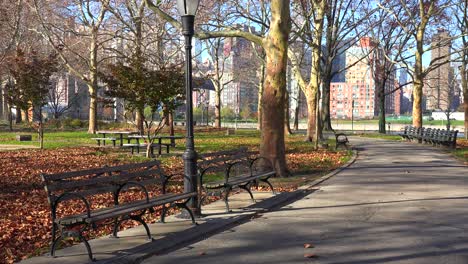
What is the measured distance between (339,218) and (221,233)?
208 centimetres

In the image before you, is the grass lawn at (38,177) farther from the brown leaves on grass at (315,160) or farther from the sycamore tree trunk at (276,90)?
the sycamore tree trunk at (276,90)

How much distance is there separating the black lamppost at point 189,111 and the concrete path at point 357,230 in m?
0.98

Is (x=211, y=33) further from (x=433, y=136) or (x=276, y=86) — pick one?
(x=433, y=136)

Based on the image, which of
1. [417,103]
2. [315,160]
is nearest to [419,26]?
[417,103]

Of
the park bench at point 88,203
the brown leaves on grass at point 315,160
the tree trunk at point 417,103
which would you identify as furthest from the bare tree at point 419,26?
the park bench at point 88,203

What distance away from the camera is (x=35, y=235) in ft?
24.1

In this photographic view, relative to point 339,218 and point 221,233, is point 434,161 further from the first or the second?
point 221,233

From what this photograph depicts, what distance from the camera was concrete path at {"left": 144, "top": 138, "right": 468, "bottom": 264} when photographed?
6207 mm

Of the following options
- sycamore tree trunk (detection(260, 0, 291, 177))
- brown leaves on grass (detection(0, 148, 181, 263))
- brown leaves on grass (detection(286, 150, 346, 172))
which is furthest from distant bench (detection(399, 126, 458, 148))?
brown leaves on grass (detection(0, 148, 181, 263))

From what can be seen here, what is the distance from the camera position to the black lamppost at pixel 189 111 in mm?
8297

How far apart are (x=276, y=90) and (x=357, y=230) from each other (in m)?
6.51

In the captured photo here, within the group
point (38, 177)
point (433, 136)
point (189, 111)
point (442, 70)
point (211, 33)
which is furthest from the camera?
point (442, 70)

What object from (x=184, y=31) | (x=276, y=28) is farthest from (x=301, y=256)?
(x=276, y=28)

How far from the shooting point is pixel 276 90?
1359 centimetres
